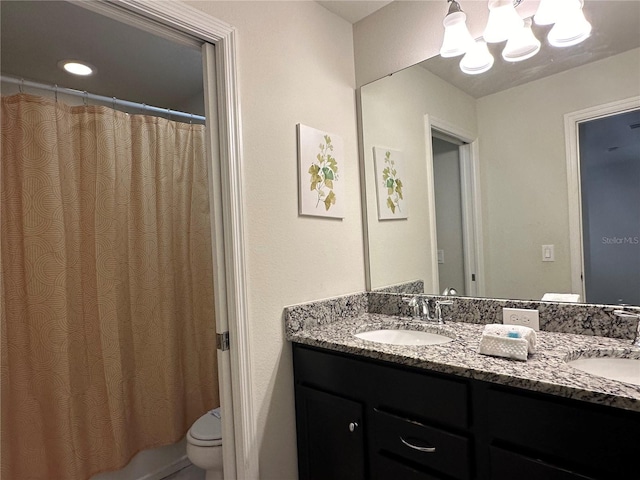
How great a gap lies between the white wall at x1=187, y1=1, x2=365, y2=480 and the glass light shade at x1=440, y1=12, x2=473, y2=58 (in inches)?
21.6

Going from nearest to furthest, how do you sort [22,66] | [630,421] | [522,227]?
[630,421]
[522,227]
[22,66]

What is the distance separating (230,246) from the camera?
142 centimetres

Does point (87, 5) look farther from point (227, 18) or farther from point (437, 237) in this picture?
point (437, 237)

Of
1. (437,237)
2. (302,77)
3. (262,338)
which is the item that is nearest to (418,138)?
(437,237)

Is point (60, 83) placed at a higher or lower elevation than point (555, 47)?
higher

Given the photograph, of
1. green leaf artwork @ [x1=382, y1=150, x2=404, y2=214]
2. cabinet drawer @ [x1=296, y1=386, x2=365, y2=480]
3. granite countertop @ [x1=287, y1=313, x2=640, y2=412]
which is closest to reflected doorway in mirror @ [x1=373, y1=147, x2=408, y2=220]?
green leaf artwork @ [x1=382, y1=150, x2=404, y2=214]

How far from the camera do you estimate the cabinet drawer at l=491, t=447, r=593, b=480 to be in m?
0.94

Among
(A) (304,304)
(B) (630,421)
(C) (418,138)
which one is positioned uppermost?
(C) (418,138)

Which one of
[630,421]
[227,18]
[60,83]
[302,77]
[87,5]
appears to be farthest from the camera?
[60,83]

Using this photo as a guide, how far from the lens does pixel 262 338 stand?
1.51 metres

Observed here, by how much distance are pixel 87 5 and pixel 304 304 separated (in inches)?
49.9

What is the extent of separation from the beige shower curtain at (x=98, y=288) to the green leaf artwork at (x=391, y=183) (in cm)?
111

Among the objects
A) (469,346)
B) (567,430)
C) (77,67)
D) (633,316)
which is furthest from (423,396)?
(77,67)

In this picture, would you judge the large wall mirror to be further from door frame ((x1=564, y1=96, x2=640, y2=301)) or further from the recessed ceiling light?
the recessed ceiling light
